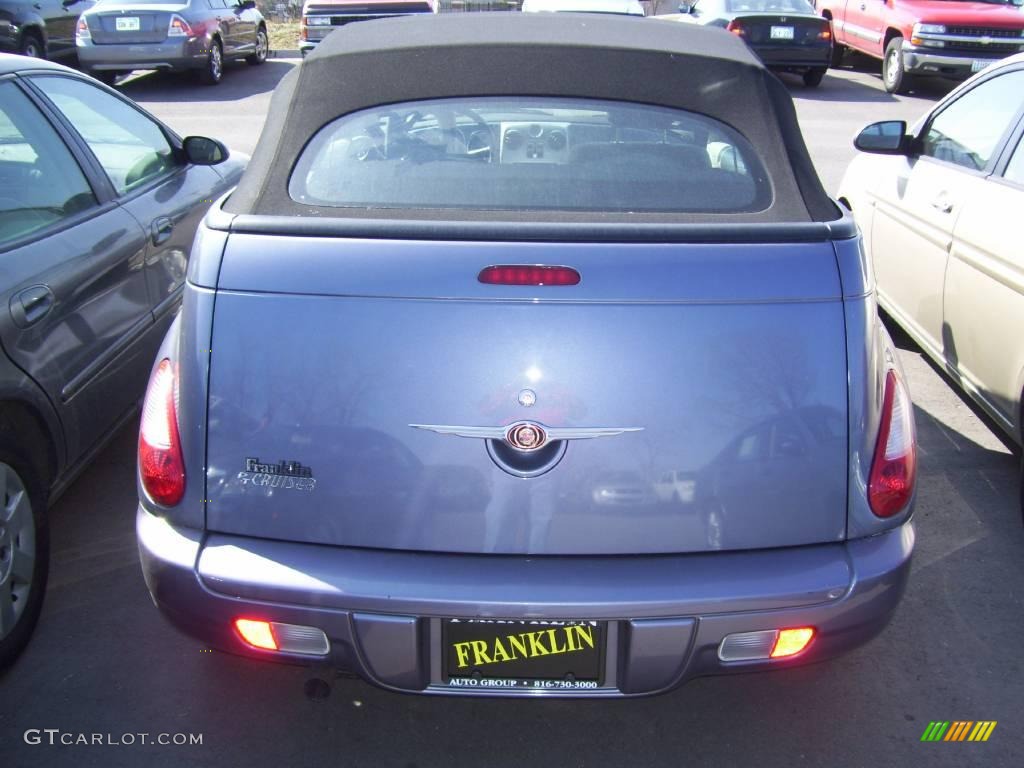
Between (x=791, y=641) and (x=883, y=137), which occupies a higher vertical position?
(x=883, y=137)

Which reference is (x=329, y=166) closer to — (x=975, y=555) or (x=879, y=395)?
(x=879, y=395)

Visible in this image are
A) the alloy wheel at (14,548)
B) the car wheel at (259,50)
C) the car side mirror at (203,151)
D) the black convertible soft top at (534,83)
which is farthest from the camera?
the car wheel at (259,50)

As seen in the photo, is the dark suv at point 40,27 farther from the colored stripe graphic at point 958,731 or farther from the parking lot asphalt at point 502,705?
the colored stripe graphic at point 958,731

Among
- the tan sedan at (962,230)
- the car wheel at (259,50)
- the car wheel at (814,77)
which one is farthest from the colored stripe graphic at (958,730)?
the car wheel at (259,50)

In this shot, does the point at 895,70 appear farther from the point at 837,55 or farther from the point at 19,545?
the point at 19,545

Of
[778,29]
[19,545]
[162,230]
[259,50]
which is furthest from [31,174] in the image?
[259,50]

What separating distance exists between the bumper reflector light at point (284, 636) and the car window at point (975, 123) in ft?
11.4

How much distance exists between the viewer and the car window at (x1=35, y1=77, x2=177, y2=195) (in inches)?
156

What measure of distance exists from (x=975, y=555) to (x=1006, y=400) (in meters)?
0.62

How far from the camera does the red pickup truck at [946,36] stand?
43.2 ft

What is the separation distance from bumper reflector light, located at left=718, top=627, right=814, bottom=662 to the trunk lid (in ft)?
0.70

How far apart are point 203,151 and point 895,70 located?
1245 centimetres

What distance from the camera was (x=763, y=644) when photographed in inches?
89.1

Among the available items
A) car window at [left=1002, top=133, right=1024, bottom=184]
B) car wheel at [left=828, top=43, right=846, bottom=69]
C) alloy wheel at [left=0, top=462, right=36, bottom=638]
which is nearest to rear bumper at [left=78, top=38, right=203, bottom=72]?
car wheel at [left=828, top=43, right=846, bottom=69]
